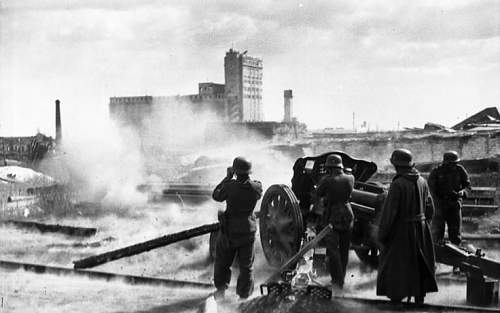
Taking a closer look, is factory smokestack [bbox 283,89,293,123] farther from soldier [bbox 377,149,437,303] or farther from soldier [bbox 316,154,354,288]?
soldier [bbox 377,149,437,303]

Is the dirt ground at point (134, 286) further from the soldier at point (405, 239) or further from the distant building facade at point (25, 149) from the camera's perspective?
the distant building facade at point (25, 149)

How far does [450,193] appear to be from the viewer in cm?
920

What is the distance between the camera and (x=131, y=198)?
1941 cm

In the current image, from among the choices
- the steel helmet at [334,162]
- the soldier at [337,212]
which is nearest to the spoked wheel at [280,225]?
the soldier at [337,212]

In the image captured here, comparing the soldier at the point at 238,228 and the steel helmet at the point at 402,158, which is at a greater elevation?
the steel helmet at the point at 402,158

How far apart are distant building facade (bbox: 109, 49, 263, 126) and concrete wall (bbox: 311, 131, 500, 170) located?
3831 cm

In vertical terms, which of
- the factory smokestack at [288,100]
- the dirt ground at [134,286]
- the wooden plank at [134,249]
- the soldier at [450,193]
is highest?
the factory smokestack at [288,100]

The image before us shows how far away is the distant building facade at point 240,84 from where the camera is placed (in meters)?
69.8

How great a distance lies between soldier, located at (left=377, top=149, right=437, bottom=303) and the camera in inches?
242

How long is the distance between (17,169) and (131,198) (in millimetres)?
14096

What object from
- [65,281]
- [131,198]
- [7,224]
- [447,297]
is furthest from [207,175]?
[447,297]

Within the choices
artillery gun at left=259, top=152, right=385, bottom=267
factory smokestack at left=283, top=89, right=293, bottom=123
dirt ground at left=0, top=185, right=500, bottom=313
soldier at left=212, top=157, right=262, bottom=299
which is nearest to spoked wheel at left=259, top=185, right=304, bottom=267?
artillery gun at left=259, top=152, right=385, bottom=267

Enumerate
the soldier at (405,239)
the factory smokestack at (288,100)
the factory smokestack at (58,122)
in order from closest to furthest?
the soldier at (405,239), the factory smokestack at (58,122), the factory smokestack at (288,100)

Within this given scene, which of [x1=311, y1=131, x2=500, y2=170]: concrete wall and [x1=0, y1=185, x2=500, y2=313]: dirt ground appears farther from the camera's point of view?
[x1=311, y1=131, x2=500, y2=170]: concrete wall
